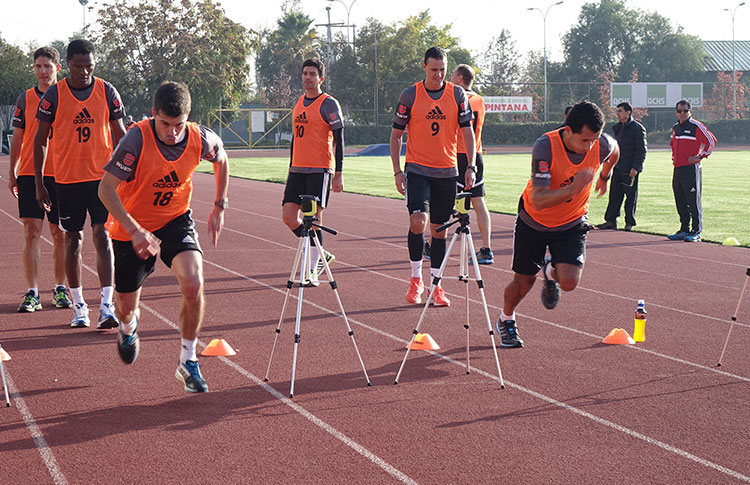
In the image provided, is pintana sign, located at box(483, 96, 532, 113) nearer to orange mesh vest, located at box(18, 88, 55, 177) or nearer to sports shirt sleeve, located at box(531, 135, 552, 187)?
orange mesh vest, located at box(18, 88, 55, 177)

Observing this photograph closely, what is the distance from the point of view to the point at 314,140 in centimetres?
984

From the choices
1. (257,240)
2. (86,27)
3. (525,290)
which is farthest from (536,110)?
(525,290)

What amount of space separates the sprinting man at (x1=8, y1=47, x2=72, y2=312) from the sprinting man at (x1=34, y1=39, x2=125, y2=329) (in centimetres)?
45

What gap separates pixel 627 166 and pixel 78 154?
35.3 feet

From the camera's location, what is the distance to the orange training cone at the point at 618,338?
7.32 m

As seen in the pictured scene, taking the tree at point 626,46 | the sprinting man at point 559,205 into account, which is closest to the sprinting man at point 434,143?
the sprinting man at point 559,205

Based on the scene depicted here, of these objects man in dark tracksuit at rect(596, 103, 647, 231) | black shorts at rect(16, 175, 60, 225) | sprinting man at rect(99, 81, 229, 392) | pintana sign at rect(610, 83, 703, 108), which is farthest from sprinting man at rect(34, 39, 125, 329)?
pintana sign at rect(610, 83, 703, 108)

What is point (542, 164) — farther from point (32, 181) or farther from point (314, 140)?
point (32, 181)

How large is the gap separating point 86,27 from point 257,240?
2148 inches

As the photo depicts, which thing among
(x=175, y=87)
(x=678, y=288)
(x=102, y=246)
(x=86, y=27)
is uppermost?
(x=86, y=27)

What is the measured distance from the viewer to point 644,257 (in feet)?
41.1

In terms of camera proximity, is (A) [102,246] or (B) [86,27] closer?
(A) [102,246]

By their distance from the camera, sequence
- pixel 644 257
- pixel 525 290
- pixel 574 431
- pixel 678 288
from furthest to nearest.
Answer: pixel 644 257 → pixel 678 288 → pixel 525 290 → pixel 574 431

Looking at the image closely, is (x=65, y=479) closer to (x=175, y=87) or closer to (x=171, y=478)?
(x=171, y=478)
